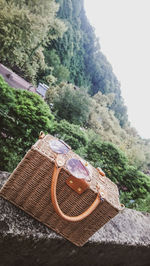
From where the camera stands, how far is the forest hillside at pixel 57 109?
11.2 ft

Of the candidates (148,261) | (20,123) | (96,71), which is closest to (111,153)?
(20,123)

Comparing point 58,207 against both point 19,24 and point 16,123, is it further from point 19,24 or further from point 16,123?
point 19,24

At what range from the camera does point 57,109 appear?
1566cm

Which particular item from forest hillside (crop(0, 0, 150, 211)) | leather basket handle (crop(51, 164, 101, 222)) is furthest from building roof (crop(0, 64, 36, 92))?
leather basket handle (crop(51, 164, 101, 222))

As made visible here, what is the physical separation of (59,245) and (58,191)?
470mm

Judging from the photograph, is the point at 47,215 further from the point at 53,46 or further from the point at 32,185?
the point at 53,46

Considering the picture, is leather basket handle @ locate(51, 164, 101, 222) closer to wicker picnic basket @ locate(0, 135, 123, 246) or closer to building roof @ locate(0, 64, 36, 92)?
wicker picnic basket @ locate(0, 135, 123, 246)

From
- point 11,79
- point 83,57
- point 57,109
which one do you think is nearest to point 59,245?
point 57,109

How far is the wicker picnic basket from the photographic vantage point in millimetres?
954

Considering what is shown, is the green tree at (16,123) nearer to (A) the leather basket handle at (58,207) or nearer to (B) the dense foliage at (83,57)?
(A) the leather basket handle at (58,207)

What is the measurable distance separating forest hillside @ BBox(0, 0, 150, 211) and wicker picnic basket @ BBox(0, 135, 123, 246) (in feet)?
5.54

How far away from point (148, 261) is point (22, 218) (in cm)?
175

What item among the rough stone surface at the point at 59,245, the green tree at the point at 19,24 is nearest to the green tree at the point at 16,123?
the rough stone surface at the point at 59,245

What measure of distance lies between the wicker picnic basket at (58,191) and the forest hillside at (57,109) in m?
1.69
